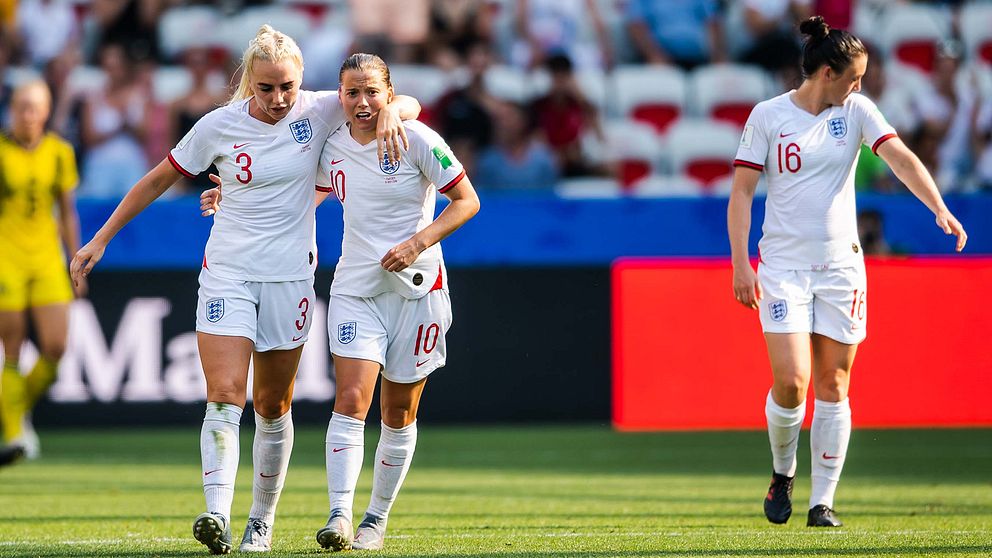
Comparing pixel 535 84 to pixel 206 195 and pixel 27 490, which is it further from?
pixel 206 195

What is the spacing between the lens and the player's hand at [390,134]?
5.53 meters

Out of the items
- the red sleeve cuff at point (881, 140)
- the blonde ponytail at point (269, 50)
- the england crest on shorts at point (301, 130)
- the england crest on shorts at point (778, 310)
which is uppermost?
the blonde ponytail at point (269, 50)

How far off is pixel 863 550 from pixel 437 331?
1833 mm

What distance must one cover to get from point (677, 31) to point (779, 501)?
9398 millimetres

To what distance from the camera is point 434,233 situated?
5516 mm

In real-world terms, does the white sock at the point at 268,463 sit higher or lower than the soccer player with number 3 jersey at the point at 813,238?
lower

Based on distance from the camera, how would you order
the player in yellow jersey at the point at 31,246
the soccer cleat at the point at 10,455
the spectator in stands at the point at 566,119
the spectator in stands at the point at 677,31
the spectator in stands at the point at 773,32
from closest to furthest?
the soccer cleat at the point at 10,455
the player in yellow jersey at the point at 31,246
the spectator in stands at the point at 566,119
the spectator in stands at the point at 773,32
the spectator in stands at the point at 677,31

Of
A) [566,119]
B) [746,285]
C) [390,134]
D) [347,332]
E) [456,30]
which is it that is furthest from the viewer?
[456,30]

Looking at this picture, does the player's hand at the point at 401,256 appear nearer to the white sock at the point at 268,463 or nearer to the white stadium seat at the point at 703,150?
the white sock at the point at 268,463

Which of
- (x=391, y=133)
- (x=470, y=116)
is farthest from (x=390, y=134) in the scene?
(x=470, y=116)

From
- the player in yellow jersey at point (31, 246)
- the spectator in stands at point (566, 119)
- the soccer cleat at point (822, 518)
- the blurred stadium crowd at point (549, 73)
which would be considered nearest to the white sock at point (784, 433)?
the soccer cleat at point (822, 518)

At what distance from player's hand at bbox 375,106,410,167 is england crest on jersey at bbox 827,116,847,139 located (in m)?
1.98

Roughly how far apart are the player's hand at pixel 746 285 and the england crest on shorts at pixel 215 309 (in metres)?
2.19

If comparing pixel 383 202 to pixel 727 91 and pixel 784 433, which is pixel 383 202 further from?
pixel 727 91
